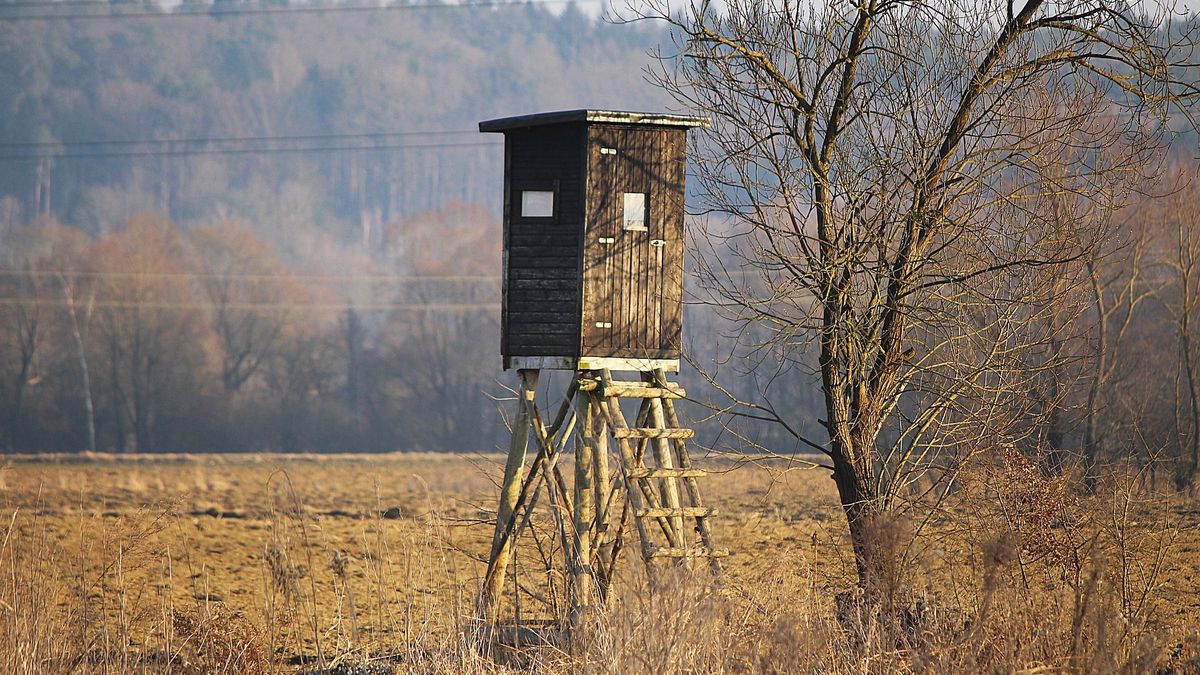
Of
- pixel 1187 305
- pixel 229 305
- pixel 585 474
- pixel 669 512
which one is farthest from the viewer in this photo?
pixel 229 305

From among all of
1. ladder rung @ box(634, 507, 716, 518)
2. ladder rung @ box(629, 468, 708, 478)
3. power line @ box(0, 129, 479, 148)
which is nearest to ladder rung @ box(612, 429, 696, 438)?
ladder rung @ box(629, 468, 708, 478)

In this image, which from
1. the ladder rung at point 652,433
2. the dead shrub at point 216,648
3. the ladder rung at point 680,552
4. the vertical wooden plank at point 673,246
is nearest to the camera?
the dead shrub at point 216,648

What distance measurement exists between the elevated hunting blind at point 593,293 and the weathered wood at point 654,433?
2 cm

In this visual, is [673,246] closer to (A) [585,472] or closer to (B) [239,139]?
(A) [585,472]

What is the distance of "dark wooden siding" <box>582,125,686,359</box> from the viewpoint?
1289 centimetres

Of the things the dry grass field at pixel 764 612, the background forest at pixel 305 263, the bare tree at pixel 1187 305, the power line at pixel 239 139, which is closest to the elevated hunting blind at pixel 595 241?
the background forest at pixel 305 263

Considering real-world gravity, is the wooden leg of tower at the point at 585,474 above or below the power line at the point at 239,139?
below

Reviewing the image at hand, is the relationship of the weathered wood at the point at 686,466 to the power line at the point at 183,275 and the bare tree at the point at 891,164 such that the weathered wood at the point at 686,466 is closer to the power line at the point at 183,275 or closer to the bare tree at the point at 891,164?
the bare tree at the point at 891,164

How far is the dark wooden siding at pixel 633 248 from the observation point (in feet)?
42.3

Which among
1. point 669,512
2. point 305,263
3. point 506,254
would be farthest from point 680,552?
point 305,263

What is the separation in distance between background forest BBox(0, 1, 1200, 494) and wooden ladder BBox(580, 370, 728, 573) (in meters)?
0.86

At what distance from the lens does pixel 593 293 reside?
12.9 m

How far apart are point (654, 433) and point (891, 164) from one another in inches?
133

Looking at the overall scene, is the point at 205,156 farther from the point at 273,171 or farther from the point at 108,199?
the point at 108,199
